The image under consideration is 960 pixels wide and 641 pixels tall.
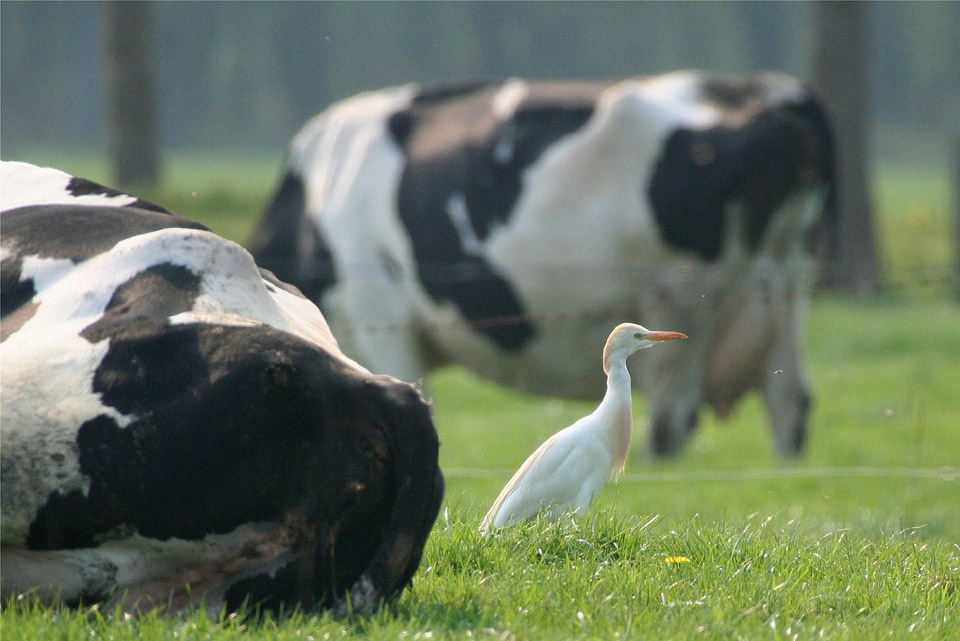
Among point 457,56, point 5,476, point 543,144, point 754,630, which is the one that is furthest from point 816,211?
point 457,56

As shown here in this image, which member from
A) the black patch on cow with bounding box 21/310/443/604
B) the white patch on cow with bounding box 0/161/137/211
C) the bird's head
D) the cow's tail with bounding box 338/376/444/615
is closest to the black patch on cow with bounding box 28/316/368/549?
the black patch on cow with bounding box 21/310/443/604

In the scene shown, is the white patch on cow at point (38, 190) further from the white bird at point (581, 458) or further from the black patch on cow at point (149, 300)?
the white bird at point (581, 458)

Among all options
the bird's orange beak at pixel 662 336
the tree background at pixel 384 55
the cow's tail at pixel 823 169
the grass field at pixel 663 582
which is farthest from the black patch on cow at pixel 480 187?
the tree background at pixel 384 55

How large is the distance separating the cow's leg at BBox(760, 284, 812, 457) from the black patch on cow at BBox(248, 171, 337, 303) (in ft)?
8.63

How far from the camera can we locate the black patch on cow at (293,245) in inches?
311

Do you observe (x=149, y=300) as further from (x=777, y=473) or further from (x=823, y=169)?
(x=823, y=169)

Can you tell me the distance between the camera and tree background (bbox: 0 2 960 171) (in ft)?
167

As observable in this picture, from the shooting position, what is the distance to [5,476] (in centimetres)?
257

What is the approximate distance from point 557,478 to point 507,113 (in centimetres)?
410

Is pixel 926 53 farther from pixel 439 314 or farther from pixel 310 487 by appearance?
pixel 310 487

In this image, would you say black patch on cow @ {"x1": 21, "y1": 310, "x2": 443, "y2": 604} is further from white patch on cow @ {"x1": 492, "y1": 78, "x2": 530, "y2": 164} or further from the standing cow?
white patch on cow @ {"x1": 492, "y1": 78, "x2": 530, "y2": 164}

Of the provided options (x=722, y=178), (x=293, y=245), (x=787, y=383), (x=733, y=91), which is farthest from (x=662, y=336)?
(x=293, y=245)

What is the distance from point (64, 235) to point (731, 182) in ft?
16.0

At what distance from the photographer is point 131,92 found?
1619 cm
